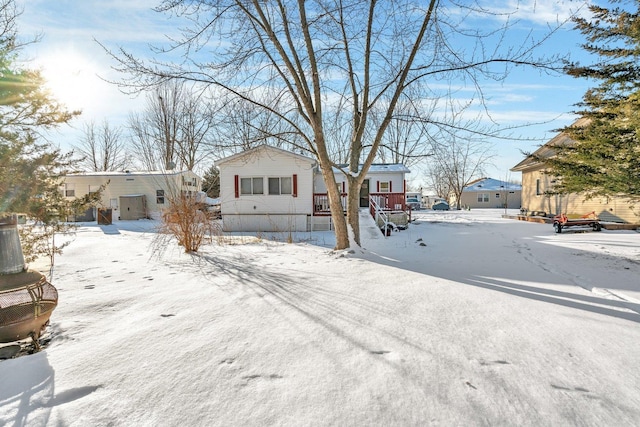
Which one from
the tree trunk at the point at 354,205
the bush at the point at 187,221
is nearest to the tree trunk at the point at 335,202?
the tree trunk at the point at 354,205

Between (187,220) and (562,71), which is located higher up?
(562,71)

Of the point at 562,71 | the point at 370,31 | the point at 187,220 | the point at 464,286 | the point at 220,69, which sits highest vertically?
the point at 370,31

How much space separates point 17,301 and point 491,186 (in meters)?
49.0

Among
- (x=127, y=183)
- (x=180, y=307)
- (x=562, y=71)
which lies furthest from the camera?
(x=127, y=183)

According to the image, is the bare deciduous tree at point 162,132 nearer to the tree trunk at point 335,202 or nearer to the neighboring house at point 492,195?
the tree trunk at point 335,202

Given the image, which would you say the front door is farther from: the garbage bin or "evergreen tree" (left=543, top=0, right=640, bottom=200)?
the garbage bin

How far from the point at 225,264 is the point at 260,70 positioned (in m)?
4.39

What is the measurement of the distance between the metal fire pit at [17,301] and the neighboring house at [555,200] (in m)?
12.1

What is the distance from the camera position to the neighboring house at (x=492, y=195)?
41.0 meters

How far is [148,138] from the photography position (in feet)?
83.0

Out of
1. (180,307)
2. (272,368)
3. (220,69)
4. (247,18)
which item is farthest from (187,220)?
Result: (272,368)

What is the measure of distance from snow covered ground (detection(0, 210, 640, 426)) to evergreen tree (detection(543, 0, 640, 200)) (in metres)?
1.68

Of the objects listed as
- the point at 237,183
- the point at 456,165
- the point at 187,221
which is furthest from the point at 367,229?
the point at 456,165

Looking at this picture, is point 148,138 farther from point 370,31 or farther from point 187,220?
point 370,31
